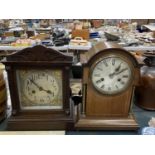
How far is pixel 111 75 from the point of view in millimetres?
824

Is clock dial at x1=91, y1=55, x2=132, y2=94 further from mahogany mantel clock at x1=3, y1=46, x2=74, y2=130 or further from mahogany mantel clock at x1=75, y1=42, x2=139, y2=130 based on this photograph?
mahogany mantel clock at x1=3, y1=46, x2=74, y2=130

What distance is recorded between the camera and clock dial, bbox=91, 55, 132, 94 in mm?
799

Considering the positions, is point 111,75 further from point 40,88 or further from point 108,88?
point 40,88

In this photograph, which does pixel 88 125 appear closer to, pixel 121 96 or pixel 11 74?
pixel 121 96

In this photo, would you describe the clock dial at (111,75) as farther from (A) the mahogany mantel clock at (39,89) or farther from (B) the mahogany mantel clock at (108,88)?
(A) the mahogany mantel clock at (39,89)

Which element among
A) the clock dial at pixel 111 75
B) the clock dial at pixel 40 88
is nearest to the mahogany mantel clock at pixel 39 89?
the clock dial at pixel 40 88

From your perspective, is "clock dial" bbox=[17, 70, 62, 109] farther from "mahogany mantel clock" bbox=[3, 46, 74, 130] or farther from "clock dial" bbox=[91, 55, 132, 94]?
"clock dial" bbox=[91, 55, 132, 94]

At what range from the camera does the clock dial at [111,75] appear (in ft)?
2.62

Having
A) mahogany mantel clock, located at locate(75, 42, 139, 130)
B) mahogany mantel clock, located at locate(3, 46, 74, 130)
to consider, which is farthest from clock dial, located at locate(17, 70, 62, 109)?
mahogany mantel clock, located at locate(75, 42, 139, 130)

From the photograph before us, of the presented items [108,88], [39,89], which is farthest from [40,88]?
[108,88]

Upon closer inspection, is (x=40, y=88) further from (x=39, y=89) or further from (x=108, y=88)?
(x=108, y=88)

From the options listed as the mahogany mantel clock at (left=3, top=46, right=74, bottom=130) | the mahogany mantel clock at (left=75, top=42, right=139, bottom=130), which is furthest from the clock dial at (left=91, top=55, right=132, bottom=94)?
the mahogany mantel clock at (left=3, top=46, right=74, bottom=130)

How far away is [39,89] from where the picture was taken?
0.84m

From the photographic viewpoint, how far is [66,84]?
0.82 meters
